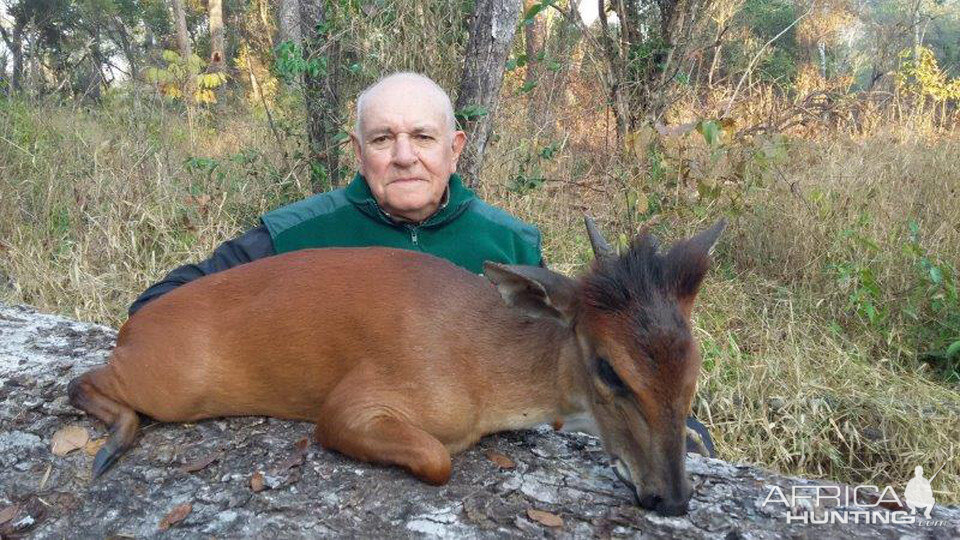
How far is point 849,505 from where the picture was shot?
2.69 metres

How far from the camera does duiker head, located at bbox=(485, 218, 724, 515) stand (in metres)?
2.38

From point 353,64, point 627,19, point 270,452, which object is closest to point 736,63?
point 627,19

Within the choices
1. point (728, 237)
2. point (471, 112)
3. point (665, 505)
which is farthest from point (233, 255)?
point (728, 237)

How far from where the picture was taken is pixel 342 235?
167 inches

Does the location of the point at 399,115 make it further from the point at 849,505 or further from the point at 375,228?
the point at 849,505

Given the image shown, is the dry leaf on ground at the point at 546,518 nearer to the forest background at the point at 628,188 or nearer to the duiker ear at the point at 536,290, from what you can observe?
the duiker ear at the point at 536,290

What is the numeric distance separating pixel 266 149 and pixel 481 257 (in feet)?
16.0

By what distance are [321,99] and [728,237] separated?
434cm

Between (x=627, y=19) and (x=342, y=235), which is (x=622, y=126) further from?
(x=342, y=235)

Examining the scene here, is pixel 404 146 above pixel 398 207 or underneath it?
above

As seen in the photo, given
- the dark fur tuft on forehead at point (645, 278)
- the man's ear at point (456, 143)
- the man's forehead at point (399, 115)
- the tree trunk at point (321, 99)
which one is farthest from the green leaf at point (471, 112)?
the dark fur tuft on forehead at point (645, 278)

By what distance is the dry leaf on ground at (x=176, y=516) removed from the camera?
259 cm

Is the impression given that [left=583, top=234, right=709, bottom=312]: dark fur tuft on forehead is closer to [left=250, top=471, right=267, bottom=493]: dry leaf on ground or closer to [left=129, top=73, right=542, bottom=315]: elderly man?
[left=250, top=471, right=267, bottom=493]: dry leaf on ground

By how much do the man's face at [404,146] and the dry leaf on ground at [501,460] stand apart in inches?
65.6
